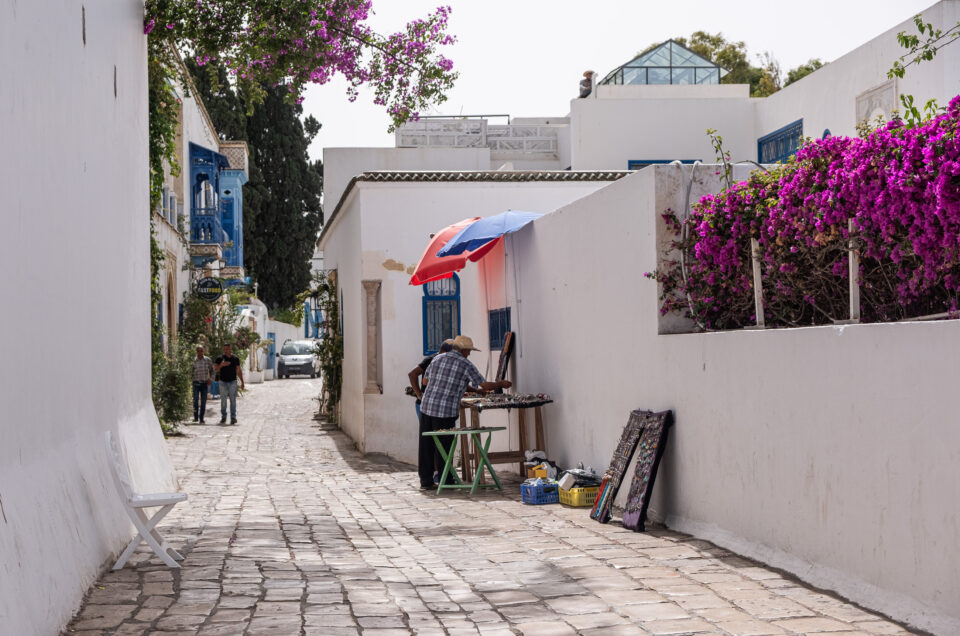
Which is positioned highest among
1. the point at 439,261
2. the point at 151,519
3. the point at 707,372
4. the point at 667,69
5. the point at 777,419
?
the point at 667,69

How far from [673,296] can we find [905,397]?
3171mm

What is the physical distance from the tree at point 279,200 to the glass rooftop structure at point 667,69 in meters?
20.6

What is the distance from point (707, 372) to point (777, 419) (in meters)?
1.05

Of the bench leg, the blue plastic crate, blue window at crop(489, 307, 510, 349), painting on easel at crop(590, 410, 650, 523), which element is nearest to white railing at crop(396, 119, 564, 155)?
blue window at crop(489, 307, 510, 349)

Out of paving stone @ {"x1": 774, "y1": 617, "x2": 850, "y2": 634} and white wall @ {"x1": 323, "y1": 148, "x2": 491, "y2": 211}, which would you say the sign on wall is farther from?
paving stone @ {"x1": 774, "y1": 617, "x2": 850, "y2": 634}

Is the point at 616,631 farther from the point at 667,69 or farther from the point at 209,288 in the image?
the point at 667,69

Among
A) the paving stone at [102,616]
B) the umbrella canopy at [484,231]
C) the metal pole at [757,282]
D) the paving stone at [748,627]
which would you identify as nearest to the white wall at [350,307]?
the umbrella canopy at [484,231]

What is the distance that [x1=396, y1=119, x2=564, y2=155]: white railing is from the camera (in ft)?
96.0

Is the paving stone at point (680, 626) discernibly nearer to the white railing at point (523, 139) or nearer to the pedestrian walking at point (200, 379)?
the pedestrian walking at point (200, 379)

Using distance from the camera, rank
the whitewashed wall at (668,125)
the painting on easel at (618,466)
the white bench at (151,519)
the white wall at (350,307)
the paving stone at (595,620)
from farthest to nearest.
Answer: the whitewashed wall at (668,125), the white wall at (350,307), the painting on easel at (618,466), the white bench at (151,519), the paving stone at (595,620)

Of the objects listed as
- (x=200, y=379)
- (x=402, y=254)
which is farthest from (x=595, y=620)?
(x=200, y=379)

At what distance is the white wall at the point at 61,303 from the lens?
16.9ft

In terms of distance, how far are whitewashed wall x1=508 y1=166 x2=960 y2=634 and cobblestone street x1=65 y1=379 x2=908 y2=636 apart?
274mm

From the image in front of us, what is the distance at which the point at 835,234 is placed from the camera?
6.16 meters
